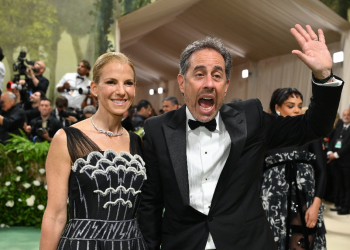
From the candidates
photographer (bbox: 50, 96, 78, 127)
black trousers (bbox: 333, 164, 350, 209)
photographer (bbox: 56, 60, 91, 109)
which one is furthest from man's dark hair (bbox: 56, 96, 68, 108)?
black trousers (bbox: 333, 164, 350, 209)

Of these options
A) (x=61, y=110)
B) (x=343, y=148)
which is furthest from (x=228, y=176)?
(x=343, y=148)

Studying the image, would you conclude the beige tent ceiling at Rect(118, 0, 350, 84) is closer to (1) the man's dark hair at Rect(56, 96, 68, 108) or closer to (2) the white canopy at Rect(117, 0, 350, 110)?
(2) the white canopy at Rect(117, 0, 350, 110)

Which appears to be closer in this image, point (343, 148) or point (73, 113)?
point (73, 113)

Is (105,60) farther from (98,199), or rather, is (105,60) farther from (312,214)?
(312,214)

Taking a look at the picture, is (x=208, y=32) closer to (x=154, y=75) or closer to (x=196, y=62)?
(x=154, y=75)

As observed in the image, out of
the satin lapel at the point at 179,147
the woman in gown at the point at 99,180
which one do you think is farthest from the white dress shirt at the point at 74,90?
the satin lapel at the point at 179,147

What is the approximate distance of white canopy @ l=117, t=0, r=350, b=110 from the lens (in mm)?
9477

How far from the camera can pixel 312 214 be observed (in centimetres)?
329

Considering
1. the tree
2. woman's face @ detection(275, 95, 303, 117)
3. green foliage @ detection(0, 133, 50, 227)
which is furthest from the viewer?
the tree

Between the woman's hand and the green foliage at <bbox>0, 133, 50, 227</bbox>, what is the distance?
3260 mm

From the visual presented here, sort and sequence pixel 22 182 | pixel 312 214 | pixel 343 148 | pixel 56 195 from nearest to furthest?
pixel 56 195, pixel 312 214, pixel 22 182, pixel 343 148

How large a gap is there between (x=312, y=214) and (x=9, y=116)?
4383 mm

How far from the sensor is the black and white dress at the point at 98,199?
6.73 feet

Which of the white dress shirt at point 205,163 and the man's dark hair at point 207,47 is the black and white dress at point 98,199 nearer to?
the white dress shirt at point 205,163
